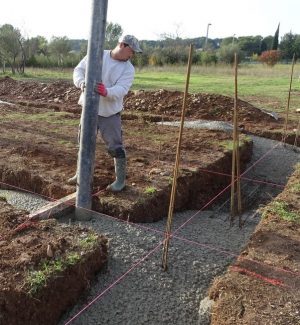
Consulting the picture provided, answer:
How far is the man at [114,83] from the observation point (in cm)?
440

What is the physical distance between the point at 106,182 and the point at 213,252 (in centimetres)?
182

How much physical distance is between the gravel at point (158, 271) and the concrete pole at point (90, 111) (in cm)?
26

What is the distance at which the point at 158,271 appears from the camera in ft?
12.3

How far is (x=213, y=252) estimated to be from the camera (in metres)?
4.19

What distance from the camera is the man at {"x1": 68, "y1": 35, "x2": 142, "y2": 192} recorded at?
173 inches

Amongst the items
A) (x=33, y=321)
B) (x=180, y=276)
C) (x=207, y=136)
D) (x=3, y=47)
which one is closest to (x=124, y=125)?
(x=207, y=136)

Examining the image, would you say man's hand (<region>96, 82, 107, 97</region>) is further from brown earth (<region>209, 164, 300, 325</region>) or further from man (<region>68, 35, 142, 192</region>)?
brown earth (<region>209, 164, 300, 325</region>)

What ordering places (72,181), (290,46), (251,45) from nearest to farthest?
1. (72,181)
2. (290,46)
3. (251,45)

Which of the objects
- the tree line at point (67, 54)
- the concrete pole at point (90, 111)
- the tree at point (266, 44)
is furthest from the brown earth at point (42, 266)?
the tree at point (266, 44)

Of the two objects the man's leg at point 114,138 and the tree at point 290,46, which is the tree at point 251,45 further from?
the man's leg at point 114,138

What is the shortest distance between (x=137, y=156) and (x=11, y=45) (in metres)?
22.6

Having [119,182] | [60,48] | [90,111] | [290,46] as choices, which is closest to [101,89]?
[90,111]

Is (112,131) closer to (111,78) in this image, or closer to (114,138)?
(114,138)

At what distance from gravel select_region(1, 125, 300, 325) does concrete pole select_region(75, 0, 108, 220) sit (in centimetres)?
26
